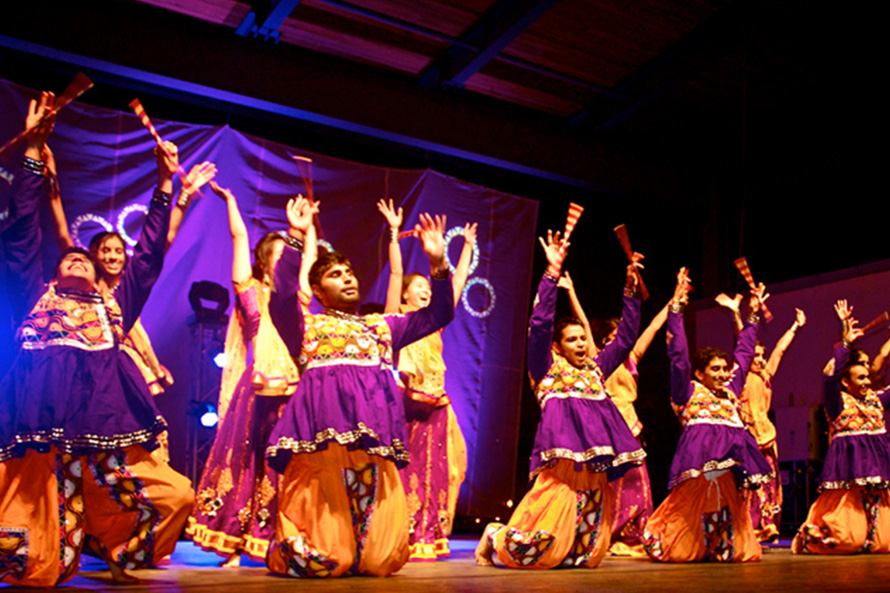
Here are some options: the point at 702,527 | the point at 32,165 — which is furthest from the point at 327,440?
the point at 702,527

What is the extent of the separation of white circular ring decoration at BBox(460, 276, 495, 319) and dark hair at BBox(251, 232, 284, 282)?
262 cm

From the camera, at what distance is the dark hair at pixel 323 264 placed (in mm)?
3406

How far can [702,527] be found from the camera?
448 centimetres

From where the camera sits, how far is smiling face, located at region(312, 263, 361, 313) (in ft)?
11.1

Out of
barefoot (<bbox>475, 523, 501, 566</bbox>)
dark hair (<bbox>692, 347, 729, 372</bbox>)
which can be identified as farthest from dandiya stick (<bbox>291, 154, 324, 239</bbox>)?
dark hair (<bbox>692, 347, 729, 372</bbox>)

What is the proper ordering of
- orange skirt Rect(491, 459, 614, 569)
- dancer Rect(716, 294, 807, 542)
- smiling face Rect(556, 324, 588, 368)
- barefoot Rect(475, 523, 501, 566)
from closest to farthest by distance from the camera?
orange skirt Rect(491, 459, 614, 569)
barefoot Rect(475, 523, 501, 566)
smiling face Rect(556, 324, 588, 368)
dancer Rect(716, 294, 807, 542)

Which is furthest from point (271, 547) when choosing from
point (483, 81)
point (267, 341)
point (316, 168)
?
point (483, 81)

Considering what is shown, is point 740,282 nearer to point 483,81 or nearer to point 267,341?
point 483,81

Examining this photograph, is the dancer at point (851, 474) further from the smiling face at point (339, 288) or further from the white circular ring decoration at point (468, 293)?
the smiling face at point (339, 288)

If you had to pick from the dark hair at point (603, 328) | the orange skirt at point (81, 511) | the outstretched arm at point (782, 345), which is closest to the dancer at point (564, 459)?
the dark hair at point (603, 328)

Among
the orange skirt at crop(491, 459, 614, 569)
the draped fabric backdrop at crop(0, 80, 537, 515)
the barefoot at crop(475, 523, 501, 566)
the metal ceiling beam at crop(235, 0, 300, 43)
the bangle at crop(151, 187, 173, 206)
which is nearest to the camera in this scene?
the bangle at crop(151, 187, 173, 206)

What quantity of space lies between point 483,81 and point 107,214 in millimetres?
3213

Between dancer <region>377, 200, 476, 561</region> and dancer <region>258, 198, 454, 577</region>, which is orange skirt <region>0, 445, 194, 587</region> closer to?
dancer <region>258, 198, 454, 577</region>

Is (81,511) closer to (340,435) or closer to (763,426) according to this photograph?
(340,435)
